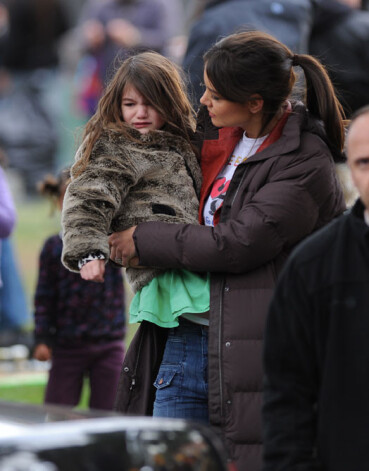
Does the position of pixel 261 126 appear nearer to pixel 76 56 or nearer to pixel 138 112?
pixel 138 112

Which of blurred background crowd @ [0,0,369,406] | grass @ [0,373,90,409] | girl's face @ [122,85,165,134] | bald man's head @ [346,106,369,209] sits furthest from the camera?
grass @ [0,373,90,409]

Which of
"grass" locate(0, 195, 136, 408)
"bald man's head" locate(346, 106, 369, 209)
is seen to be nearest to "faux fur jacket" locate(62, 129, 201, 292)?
"bald man's head" locate(346, 106, 369, 209)

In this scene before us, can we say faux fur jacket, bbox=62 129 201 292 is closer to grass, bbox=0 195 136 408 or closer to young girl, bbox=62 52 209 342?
young girl, bbox=62 52 209 342

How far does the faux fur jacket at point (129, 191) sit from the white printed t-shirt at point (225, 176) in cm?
5

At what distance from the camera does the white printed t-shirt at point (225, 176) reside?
3740mm

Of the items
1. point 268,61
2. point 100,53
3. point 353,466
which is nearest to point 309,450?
point 353,466

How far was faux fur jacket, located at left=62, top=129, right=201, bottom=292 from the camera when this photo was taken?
11.8 ft

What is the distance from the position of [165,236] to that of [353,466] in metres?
1.22

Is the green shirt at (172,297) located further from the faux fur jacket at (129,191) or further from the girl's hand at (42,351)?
the girl's hand at (42,351)

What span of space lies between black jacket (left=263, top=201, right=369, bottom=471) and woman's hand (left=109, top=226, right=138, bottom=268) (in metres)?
0.95

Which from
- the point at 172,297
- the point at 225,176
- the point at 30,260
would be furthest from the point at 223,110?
the point at 30,260

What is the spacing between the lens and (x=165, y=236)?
3.59 meters

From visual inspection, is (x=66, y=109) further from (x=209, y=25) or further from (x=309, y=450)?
(x=309, y=450)

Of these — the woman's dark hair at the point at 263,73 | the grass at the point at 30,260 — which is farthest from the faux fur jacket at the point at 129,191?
the grass at the point at 30,260
